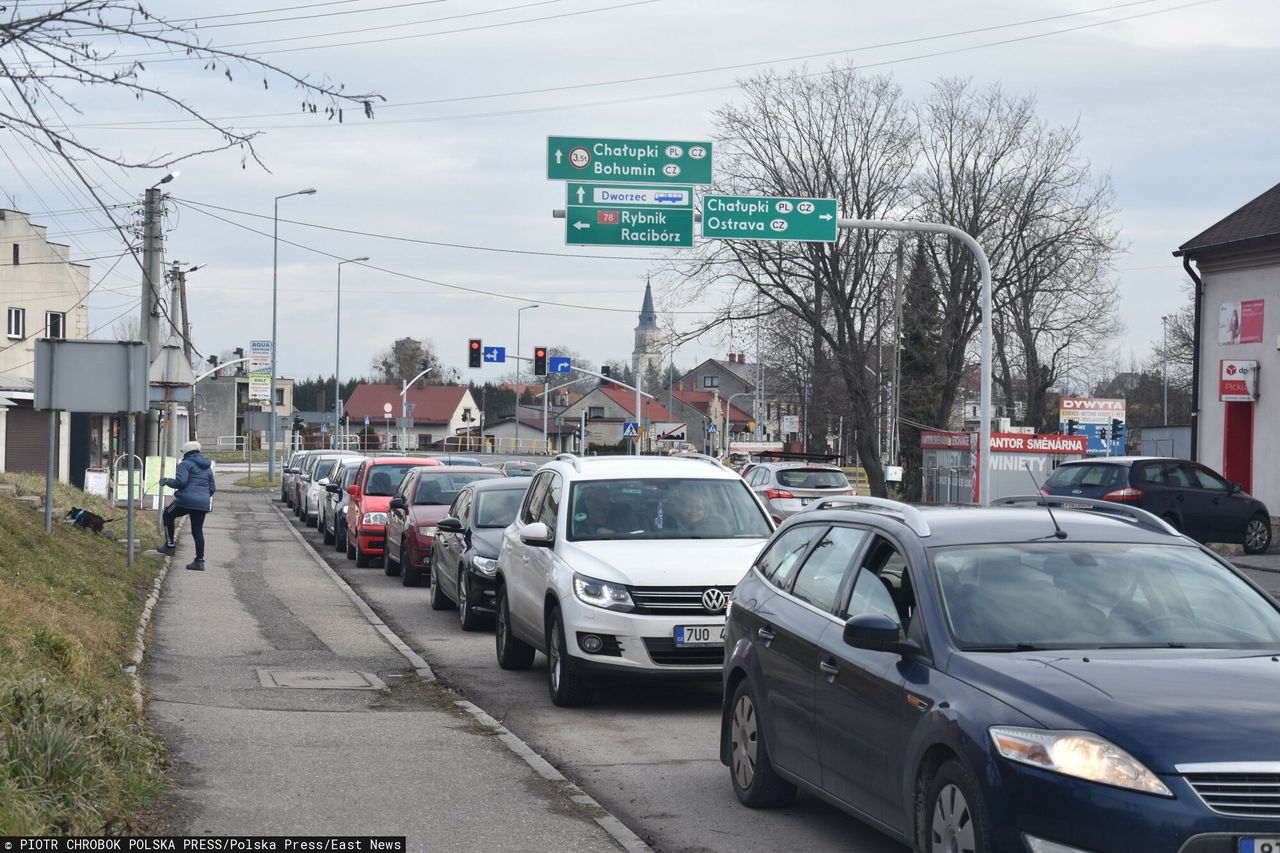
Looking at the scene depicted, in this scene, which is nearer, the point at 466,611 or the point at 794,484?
the point at 466,611

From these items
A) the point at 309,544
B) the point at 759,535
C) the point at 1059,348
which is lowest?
the point at 309,544

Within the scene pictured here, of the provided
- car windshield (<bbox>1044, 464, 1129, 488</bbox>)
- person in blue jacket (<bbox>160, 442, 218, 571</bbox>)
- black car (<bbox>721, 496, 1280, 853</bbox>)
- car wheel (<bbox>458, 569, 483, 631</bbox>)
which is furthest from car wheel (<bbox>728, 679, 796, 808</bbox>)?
car windshield (<bbox>1044, 464, 1129, 488</bbox>)

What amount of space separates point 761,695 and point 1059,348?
163 feet

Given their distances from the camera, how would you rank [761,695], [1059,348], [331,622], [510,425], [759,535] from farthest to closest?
[510,425] → [1059,348] → [331,622] → [759,535] → [761,695]

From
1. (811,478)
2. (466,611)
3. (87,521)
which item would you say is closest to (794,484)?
(811,478)

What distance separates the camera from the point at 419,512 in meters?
19.5

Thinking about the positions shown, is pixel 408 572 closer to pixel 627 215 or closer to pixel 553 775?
pixel 627 215

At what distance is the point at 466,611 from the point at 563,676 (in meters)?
4.80

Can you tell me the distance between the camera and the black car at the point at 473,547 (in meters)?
14.4

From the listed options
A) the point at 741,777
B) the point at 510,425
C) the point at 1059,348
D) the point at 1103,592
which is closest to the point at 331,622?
the point at 741,777

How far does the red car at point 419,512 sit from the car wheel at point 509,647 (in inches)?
260

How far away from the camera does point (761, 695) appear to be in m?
6.95

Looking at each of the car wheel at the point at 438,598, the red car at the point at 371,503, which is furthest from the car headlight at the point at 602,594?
the red car at the point at 371,503

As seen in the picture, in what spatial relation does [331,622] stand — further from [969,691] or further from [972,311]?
[972,311]
